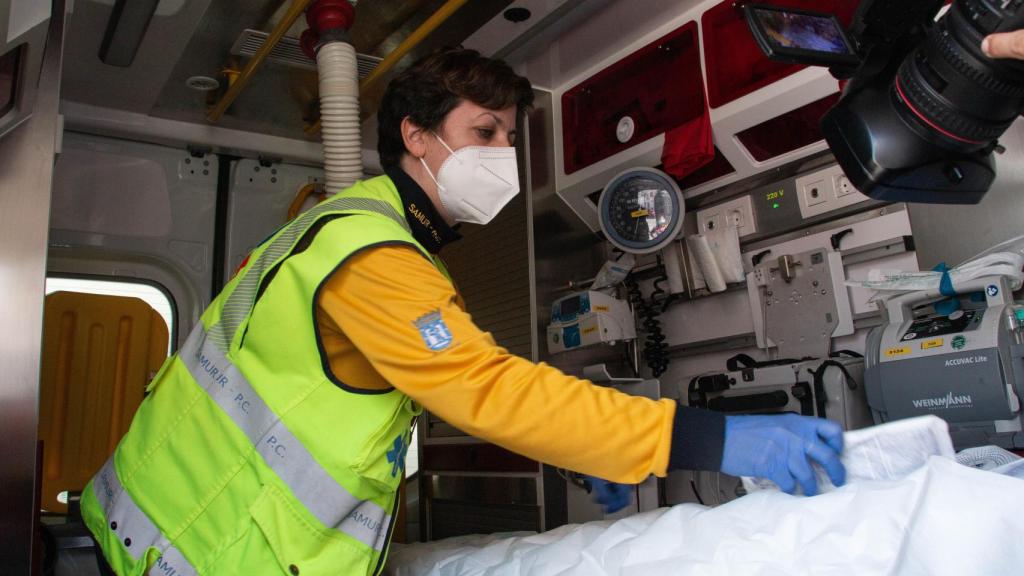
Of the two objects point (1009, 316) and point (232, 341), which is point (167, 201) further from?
point (1009, 316)

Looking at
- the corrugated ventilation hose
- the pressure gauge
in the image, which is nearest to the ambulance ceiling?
the corrugated ventilation hose

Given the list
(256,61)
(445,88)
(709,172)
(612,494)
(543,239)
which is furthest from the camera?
(543,239)

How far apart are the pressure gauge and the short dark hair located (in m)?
1.50

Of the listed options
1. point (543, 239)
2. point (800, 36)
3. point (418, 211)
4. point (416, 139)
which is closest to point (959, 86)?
point (800, 36)

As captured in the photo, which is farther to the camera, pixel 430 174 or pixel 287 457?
pixel 430 174

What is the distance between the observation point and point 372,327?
5.28 ft

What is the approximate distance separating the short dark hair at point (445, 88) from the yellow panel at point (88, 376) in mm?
2538

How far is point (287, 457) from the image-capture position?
65.8 inches

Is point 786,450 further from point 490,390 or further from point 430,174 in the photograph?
point 430,174

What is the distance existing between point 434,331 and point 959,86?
3.37 ft

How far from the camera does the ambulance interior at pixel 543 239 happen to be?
208 centimetres

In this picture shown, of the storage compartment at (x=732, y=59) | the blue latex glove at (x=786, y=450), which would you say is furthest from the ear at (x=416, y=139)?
the storage compartment at (x=732, y=59)

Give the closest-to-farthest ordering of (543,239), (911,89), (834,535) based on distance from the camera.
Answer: (834,535) < (911,89) < (543,239)

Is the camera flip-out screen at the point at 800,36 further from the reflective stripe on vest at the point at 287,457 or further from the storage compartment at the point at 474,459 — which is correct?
the storage compartment at the point at 474,459
